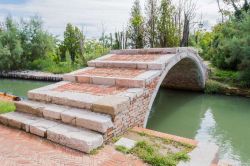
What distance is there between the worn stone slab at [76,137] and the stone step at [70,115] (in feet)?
0.42

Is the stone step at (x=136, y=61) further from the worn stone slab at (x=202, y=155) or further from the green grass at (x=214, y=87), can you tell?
the green grass at (x=214, y=87)

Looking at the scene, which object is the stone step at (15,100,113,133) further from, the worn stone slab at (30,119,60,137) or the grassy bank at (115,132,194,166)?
the grassy bank at (115,132,194,166)

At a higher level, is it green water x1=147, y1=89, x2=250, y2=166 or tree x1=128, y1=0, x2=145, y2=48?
tree x1=128, y1=0, x2=145, y2=48

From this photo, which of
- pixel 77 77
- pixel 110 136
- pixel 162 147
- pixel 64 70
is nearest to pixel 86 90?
pixel 77 77

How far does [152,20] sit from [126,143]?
1414cm

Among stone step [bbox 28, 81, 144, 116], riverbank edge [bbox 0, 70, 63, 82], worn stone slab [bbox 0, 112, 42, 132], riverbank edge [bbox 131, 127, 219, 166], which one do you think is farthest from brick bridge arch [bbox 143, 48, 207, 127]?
riverbank edge [bbox 0, 70, 63, 82]

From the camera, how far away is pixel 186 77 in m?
11.7

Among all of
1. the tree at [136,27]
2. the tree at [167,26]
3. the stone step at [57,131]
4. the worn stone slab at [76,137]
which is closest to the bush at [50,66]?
the tree at [136,27]

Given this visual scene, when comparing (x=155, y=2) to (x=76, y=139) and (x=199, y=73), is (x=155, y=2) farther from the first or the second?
(x=76, y=139)

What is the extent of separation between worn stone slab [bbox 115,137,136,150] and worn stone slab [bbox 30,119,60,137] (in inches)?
49.9

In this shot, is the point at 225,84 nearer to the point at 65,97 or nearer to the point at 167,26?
the point at 167,26

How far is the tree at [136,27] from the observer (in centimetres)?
1765

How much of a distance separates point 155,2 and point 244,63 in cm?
865

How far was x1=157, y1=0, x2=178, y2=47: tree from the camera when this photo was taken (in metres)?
17.0
